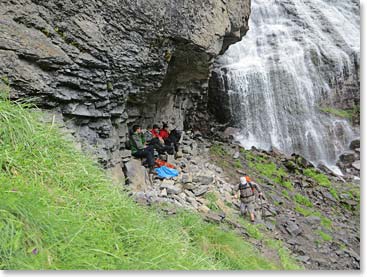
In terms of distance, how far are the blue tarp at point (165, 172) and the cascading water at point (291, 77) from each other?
7038 millimetres

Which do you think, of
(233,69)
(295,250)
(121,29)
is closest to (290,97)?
(233,69)

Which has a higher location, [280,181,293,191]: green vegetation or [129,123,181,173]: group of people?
[129,123,181,173]: group of people

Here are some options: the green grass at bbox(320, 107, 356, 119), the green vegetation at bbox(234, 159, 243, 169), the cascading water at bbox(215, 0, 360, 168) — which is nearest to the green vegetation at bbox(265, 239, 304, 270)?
the green vegetation at bbox(234, 159, 243, 169)

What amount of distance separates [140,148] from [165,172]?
0.76 meters

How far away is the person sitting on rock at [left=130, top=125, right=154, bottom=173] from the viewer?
285 inches

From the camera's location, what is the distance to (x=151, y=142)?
8000mm

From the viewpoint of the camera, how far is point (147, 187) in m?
6.38

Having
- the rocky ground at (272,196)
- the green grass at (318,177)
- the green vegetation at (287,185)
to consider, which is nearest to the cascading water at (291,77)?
the rocky ground at (272,196)

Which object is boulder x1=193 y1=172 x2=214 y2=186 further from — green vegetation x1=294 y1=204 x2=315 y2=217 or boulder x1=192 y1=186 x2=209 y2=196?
green vegetation x1=294 y1=204 x2=315 y2=217

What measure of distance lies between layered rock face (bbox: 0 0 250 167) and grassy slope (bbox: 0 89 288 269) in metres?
0.77

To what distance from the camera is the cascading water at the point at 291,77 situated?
552 inches

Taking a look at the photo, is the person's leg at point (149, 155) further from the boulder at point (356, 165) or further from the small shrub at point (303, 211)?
the boulder at point (356, 165)

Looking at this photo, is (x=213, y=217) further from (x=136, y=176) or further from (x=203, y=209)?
(x=136, y=176)

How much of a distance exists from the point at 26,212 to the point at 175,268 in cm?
114
